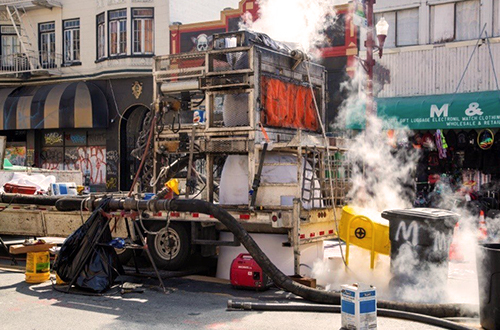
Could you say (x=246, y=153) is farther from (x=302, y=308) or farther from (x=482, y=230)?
(x=482, y=230)

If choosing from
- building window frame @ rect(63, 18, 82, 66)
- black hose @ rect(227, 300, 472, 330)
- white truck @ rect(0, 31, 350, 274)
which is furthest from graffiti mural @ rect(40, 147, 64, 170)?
black hose @ rect(227, 300, 472, 330)

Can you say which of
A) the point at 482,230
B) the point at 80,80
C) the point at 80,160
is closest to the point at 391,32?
the point at 482,230

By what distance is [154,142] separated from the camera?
35.7 feet

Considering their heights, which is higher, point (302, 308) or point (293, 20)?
point (293, 20)

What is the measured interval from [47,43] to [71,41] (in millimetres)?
1400

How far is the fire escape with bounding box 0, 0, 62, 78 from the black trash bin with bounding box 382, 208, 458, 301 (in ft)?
70.5

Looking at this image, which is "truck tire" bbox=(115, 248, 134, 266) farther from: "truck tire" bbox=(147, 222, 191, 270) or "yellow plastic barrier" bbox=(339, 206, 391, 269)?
"yellow plastic barrier" bbox=(339, 206, 391, 269)

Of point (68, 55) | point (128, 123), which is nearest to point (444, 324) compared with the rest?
point (128, 123)

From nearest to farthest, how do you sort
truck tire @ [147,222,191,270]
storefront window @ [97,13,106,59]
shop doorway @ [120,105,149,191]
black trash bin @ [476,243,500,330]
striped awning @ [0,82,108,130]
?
black trash bin @ [476,243,500,330], truck tire @ [147,222,191,270], striped awning @ [0,82,108,130], shop doorway @ [120,105,149,191], storefront window @ [97,13,106,59]

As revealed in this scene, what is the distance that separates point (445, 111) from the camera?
56.0 ft

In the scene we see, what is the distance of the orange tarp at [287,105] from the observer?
9.88 m

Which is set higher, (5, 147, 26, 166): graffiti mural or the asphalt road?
(5, 147, 26, 166): graffiti mural

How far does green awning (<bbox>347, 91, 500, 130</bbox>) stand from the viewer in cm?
1647

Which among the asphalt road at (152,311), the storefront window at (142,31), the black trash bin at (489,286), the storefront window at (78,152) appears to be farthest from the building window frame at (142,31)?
the black trash bin at (489,286)
